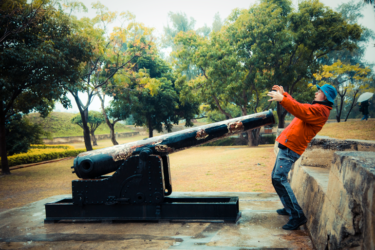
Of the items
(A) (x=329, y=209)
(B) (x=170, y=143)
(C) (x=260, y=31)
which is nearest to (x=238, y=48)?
(C) (x=260, y=31)

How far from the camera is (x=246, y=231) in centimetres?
266

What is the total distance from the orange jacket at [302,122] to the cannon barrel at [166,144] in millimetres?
386

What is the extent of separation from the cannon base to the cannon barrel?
427 mm

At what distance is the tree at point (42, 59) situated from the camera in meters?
8.00

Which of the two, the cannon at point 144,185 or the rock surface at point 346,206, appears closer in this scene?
the rock surface at point 346,206

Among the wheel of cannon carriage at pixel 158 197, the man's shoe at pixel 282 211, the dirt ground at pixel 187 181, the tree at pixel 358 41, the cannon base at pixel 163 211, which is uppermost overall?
the tree at pixel 358 41

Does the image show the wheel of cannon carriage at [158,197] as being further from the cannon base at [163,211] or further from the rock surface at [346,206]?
the rock surface at [346,206]

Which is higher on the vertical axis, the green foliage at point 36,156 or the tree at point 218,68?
A: the tree at point 218,68

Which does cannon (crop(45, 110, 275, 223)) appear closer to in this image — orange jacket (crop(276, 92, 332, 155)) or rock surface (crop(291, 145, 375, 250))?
orange jacket (crop(276, 92, 332, 155))

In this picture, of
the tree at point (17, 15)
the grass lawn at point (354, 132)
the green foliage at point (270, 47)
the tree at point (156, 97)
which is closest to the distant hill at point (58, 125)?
the tree at point (156, 97)

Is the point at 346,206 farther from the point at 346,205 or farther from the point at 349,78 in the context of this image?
the point at 349,78

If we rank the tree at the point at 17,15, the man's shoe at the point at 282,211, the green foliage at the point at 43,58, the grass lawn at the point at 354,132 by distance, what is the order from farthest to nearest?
the green foliage at the point at 43,58, the grass lawn at the point at 354,132, the tree at the point at 17,15, the man's shoe at the point at 282,211

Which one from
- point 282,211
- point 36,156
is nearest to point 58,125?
point 36,156

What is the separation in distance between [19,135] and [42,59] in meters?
5.51
